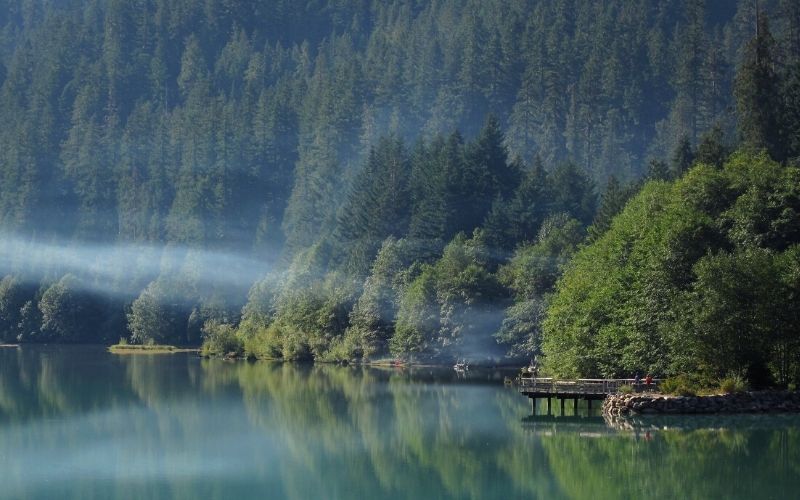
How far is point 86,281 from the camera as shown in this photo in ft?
548

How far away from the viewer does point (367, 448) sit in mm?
53125

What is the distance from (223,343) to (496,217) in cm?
2773

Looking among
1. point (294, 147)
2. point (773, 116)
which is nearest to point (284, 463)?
point (773, 116)

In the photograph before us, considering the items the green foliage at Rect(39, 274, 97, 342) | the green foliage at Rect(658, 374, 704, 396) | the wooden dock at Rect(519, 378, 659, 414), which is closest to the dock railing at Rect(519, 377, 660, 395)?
the wooden dock at Rect(519, 378, 659, 414)

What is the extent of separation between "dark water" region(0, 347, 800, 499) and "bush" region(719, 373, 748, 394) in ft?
7.57

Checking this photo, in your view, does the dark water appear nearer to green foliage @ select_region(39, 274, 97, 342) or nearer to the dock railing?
the dock railing

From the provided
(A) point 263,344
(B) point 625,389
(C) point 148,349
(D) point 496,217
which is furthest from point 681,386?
(C) point 148,349

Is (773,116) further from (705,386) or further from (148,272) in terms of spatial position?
(148,272)

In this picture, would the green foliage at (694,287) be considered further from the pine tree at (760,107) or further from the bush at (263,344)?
the bush at (263,344)

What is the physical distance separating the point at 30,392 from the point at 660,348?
40.4 m

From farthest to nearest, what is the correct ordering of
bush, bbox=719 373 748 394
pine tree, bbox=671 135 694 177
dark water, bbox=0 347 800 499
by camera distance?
pine tree, bbox=671 135 694 177
bush, bbox=719 373 748 394
dark water, bbox=0 347 800 499

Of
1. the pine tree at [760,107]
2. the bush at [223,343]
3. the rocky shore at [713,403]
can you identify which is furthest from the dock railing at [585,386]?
the bush at [223,343]

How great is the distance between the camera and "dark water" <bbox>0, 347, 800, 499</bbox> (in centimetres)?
4288

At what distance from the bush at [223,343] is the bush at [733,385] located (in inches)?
2757
